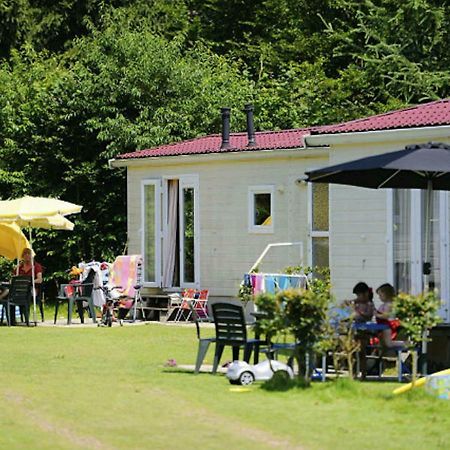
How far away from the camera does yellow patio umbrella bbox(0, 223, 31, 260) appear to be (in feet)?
77.0

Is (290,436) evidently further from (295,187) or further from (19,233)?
(19,233)

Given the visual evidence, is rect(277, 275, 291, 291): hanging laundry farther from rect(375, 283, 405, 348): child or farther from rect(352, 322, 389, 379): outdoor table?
rect(352, 322, 389, 379): outdoor table

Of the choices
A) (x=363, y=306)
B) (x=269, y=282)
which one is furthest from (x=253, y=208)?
(x=363, y=306)

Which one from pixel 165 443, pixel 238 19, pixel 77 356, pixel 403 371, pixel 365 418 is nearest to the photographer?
pixel 165 443

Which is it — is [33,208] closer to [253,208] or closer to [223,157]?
[223,157]

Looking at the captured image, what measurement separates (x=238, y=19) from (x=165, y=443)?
32561 mm

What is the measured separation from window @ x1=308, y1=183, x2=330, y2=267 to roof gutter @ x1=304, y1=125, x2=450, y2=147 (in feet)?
8.64

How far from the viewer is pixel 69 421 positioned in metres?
10.1

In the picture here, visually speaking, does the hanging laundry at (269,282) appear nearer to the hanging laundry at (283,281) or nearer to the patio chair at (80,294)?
the hanging laundry at (283,281)

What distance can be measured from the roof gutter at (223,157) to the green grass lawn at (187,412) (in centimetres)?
681

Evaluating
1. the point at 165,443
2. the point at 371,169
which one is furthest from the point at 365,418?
the point at 371,169

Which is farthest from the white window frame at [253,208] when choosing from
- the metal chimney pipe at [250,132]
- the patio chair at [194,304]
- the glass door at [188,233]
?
the patio chair at [194,304]

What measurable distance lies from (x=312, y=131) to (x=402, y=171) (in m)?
4.44

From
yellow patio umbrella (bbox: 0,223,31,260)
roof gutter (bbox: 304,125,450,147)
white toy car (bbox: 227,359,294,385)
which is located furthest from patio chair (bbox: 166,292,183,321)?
white toy car (bbox: 227,359,294,385)
